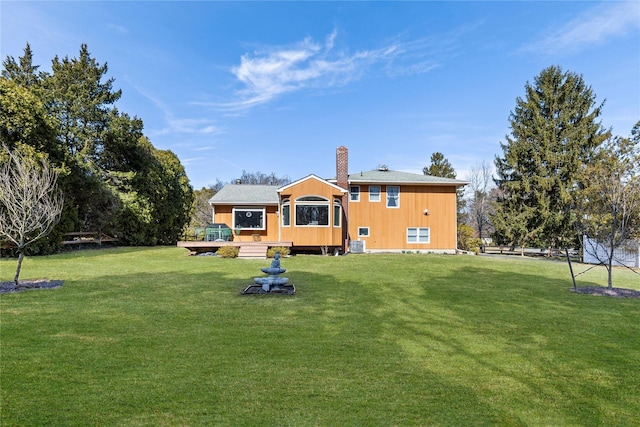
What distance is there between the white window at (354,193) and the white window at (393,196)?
2.02 m

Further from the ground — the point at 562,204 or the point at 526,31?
the point at 526,31

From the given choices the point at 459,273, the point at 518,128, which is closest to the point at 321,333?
the point at 459,273

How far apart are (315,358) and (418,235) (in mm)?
19015

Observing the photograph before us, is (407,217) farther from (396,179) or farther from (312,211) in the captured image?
(312,211)

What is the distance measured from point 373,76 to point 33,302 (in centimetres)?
2094

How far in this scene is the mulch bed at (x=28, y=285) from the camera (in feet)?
28.1

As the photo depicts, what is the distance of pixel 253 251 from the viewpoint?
1792cm

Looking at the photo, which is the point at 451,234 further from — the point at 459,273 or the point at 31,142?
the point at 31,142

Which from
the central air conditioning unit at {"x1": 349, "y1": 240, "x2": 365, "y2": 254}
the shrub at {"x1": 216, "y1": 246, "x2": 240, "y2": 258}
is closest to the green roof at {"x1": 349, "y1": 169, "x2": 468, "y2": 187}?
the central air conditioning unit at {"x1": 349, "y1": 240, "x2": 365, "y2": 254}

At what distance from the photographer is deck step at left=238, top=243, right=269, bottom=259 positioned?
17522 mm

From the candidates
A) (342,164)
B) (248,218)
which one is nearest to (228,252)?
(248,218)

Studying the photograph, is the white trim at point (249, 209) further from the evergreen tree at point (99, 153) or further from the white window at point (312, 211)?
the evergreen tree at point (99, 153)

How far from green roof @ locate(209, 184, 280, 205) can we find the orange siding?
5396mm

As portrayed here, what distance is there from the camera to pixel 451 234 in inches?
891
